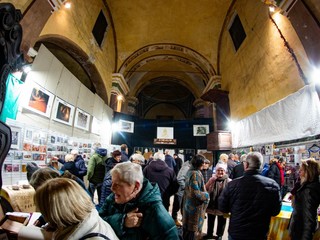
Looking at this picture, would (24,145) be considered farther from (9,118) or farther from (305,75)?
(305,75)

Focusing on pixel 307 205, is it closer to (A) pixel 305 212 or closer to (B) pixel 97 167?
(A) pixel 305 212

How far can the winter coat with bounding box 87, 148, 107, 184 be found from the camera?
13.7ft

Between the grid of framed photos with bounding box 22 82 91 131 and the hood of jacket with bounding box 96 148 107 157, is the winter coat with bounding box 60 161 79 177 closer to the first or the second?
the hood of jacket with bounding box 96 148 107 157

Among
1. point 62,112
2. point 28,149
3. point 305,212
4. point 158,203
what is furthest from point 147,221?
point 62,112

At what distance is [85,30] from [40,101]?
3.73m

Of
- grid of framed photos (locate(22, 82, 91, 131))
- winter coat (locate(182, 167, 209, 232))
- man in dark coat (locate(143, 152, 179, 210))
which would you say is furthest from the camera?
grid of framed photos (locate(22, 82, 91, 131))

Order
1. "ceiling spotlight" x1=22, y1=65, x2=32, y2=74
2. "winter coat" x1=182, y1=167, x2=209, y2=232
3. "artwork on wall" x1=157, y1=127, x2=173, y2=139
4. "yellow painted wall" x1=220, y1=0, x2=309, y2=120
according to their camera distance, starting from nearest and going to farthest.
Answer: "winter coat" x1=182, y1=167, x2=209, y2=232
"ceiling spotlight" x1=22, y1=65, x2=32, y2=74
"yellow painted wall" x1=220, y1=0, x2=309, y2=120
"artwork on wall" x1=157, y1=127, x2=173, y2=139

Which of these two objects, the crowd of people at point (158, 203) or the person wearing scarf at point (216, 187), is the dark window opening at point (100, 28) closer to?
the crowd of people at point (158, 203)

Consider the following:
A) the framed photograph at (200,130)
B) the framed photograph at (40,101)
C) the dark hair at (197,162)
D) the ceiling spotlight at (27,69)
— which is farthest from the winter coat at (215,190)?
the framed photograph at (200,130)

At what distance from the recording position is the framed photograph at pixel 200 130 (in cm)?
1269

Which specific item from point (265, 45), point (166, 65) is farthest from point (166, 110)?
point (265, 45)

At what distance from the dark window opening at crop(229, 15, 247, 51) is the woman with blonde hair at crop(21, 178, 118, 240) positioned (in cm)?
862

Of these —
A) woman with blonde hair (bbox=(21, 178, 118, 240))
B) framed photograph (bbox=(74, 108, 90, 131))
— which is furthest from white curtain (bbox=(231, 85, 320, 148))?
framed photograph (bbox=(74, 108, 90, 131))

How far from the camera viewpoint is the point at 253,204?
2.03m
